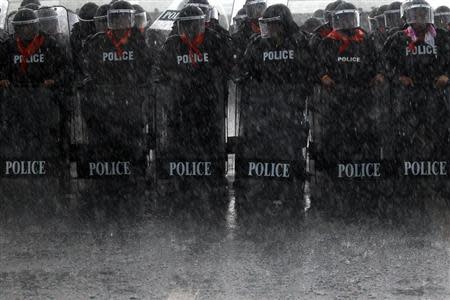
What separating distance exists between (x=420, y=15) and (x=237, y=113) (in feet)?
7.54

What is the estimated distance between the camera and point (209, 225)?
25.9 ft

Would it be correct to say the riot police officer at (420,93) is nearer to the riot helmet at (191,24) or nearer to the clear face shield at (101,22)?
the riot helmet at (191,24)

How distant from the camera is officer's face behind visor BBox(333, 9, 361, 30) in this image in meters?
9.05

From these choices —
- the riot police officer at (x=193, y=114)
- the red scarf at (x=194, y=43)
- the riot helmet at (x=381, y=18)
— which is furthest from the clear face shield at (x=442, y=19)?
the red scarf at (x=194, y=43)

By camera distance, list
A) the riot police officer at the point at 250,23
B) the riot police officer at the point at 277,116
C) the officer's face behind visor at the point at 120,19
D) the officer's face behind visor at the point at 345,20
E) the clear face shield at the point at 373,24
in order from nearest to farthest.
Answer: the riot police officer at the point at 277,116 < the officer's face behind visor at the point at 345,20 < the officer's face behind visor at the point at 120,19 < the riot police officer at the point at 250,23 < the clear face shield at the point at 373,24

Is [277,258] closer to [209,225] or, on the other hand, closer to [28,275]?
[209,225]

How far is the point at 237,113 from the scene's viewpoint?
9539 millimetres

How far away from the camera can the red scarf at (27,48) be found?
30.5 feet

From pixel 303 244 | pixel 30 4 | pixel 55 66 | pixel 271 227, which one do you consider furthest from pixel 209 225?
pixel 30 4

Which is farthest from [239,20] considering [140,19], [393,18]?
[393,18]

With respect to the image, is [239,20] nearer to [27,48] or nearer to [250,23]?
[250,23]

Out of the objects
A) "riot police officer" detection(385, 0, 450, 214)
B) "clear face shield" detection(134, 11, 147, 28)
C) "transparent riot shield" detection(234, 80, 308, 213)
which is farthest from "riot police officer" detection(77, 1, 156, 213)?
"riot police officer" detection(385, 0, 450, 214)

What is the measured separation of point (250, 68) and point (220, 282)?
356 cm

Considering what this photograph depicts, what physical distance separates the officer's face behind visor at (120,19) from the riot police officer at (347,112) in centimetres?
225
